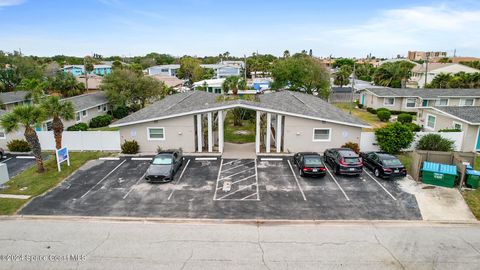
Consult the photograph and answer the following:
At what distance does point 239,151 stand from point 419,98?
30547 millimetres

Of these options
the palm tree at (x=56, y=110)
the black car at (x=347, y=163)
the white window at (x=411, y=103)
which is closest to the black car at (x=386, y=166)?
the black car at (x=347, y=163)

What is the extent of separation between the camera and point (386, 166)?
63.6ft

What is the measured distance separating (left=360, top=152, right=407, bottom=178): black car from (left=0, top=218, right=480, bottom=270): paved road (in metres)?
5.31

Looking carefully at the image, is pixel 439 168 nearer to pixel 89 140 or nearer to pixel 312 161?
pixel 312 161

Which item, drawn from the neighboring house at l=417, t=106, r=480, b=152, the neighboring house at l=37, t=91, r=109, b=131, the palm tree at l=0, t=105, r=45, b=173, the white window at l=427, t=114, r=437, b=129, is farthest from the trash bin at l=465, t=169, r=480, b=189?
the neighboring house at l=37, t=91, r=109, b=131

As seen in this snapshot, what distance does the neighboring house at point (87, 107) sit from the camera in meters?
34.0

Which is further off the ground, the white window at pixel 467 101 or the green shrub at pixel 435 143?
the white window at pixel 467 101

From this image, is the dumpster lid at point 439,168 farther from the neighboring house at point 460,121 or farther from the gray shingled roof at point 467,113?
the gray shingled roof at point 467,113

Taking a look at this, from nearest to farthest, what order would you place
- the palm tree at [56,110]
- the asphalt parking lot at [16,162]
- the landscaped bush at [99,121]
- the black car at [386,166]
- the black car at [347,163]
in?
the black car at [386,166] < the black car at [347,163] < the palm tree at [56,110] < the asphalt parking lot at [16,162] < the landscaped bush at [99,121]

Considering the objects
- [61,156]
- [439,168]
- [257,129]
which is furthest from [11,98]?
[439,168]

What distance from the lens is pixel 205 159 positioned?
2358 centimetres

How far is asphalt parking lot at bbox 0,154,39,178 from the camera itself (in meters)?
21.5

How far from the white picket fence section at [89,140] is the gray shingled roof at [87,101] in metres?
8.33

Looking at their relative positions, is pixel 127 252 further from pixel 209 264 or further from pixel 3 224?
pixel 3 224
